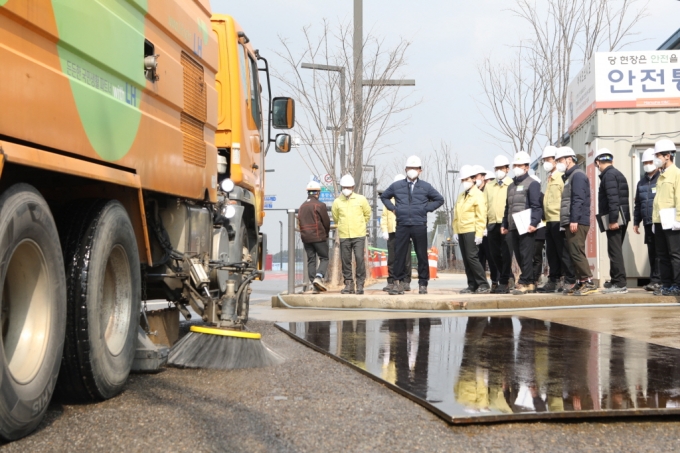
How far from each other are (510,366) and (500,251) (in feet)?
28.1

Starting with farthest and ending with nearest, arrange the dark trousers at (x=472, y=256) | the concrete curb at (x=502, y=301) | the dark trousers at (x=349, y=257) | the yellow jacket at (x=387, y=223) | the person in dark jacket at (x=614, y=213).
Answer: the yellow jacket at (x=387, y=223), the dark trousers at (x=349, y=257), the dark trousers at (x=472, y=256), the person in dark jacket at (x=614, y=213), the concrete curb at (x=502, y=301)

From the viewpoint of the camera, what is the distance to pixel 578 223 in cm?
1134

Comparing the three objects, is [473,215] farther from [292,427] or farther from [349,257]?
[292,427]

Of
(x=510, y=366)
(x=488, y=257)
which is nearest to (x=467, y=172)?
(x=488, y=257)

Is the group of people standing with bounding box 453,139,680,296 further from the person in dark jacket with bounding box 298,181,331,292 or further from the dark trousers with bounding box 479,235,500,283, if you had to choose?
the person in dark jacket with bounding box 298,181,331,292

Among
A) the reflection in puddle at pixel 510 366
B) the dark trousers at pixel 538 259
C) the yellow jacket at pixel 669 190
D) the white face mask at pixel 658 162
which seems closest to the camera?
the reflection in puddle at pixel 510 366

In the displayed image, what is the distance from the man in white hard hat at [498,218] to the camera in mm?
13438

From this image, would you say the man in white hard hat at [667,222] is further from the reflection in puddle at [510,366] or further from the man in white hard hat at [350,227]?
the man in white hard hat at [350,227]

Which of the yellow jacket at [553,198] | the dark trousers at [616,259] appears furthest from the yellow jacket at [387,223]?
the dark trousers at [616,259]

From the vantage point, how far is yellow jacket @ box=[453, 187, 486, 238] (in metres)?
13.3

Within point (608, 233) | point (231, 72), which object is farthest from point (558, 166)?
point (231, 72)

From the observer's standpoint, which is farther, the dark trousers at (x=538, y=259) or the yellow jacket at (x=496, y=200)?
the yellow jacket at (x=496, y=200)

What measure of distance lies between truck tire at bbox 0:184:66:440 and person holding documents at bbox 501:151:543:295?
375 inches

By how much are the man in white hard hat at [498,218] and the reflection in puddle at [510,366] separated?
4.84 metres
